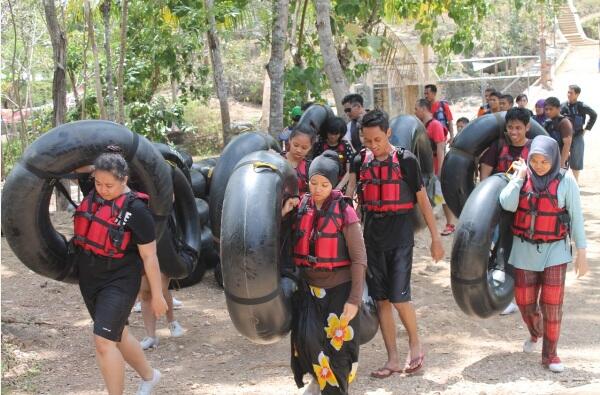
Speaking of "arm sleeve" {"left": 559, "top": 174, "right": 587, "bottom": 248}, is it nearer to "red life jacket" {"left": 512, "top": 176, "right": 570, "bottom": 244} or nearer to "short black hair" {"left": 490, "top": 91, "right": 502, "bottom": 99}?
"red life jacket" {"left": 512, "top": 176, "right": 570, "bottom": 244}

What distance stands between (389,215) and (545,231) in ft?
3.22

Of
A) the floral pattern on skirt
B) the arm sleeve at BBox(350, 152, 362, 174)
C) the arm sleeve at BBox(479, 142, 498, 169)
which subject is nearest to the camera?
the floral pattern on skirt

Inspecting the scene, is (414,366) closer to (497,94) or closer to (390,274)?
(390,274)

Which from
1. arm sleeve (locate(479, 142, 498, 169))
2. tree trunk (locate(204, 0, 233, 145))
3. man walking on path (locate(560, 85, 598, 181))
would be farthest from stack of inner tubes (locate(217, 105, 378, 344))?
man walking on path (locate(560, 85, 598, 181))

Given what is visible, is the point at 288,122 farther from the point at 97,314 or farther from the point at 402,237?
the point at 97,314

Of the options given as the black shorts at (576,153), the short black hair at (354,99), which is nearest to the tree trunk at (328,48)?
the short black hair at (354,99)

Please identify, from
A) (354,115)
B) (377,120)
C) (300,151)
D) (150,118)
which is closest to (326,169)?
(377,120)

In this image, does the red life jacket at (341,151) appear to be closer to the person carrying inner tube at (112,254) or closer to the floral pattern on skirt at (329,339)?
the floral pattern on skirt at (329,339)

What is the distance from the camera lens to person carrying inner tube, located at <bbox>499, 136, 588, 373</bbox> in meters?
4.94

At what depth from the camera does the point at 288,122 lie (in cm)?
1203

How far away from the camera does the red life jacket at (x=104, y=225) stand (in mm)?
4125

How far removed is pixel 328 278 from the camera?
4254 mm

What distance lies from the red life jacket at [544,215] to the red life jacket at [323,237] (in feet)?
4.61

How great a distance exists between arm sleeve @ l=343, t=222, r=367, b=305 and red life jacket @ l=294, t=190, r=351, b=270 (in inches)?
1.8
